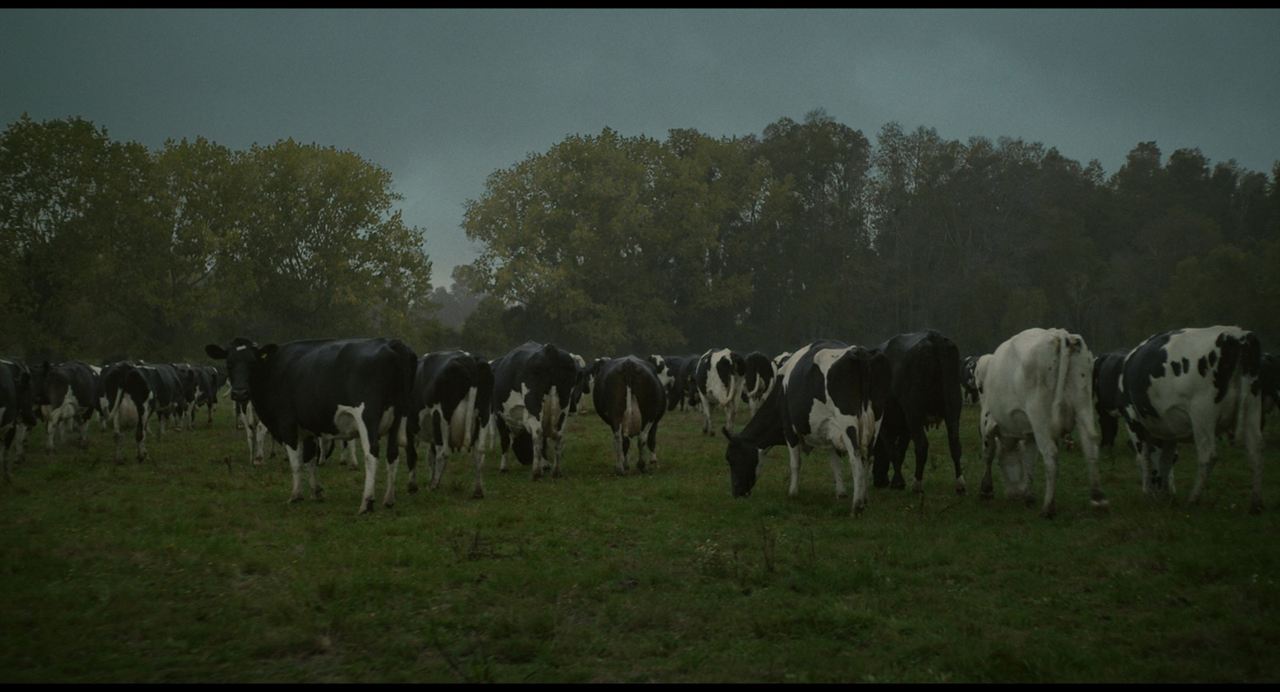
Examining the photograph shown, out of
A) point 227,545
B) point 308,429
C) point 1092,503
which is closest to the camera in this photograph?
point 227,545

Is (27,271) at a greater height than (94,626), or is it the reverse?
(27,271)

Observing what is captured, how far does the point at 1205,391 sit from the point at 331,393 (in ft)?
39.2

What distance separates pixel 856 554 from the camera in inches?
388

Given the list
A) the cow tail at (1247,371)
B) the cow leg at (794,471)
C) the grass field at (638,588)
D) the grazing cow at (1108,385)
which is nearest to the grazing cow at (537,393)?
the grass field at (638,588)

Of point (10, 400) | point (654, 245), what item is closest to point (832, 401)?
point (10, 400)

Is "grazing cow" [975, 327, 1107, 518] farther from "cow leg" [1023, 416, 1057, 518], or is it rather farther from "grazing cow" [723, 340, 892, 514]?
"grazing cow" [723, 340, 892, 514]

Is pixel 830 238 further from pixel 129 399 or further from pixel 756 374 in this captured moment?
pixel 129 399

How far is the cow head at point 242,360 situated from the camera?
14.5m

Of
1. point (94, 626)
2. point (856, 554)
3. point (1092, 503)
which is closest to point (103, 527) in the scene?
point (94, 626)

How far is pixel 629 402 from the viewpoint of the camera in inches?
696

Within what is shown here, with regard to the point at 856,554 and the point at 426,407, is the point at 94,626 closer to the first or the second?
the point at 856,554

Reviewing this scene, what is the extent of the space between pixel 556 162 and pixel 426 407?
176ft

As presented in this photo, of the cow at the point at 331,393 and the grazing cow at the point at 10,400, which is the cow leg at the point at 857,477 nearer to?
the cow at the point at 331,393

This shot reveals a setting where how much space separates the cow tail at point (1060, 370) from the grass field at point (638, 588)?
133 centimetres
